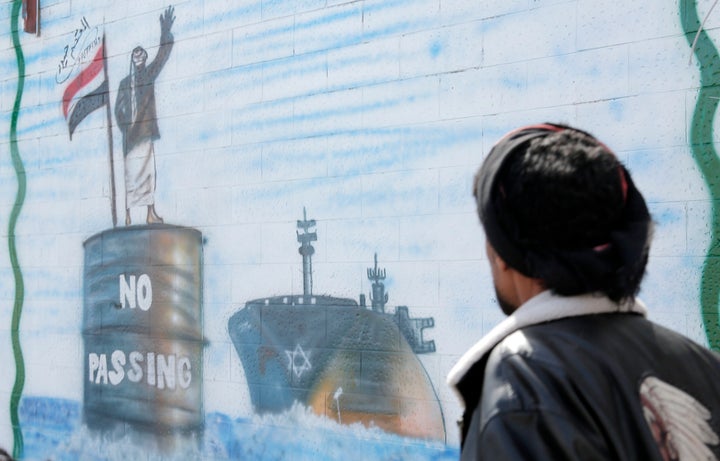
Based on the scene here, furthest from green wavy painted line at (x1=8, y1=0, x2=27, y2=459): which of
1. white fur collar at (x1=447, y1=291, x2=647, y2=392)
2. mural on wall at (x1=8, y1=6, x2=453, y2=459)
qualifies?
white fur collar at (x1=447, y1=291, x2=647, y2=392)

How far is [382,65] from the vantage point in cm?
439

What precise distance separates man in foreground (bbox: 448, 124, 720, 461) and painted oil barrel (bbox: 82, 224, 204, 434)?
3701 mm

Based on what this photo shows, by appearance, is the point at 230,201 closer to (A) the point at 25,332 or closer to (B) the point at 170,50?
(B) the point at 170,50

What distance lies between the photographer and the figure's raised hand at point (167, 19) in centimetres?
531

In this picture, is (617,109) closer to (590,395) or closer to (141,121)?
(590,395)

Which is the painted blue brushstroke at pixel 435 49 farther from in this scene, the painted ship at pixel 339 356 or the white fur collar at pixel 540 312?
the white fur collar at pixel 540 312

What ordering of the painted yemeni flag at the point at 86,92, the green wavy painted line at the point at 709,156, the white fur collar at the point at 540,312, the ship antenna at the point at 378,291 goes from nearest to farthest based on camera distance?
the white fur collar at the point at 540,312
the green wavy painted line at the point at 709,156
the ship antenna at the point at 378,291
the painted yemeni flag at the point at 86,92

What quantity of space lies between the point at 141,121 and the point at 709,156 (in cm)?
318

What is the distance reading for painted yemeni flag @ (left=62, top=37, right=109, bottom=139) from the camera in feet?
18.7

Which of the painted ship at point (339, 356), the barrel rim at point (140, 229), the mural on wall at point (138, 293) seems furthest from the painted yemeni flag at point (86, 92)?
the painted ship at point (339, 356)

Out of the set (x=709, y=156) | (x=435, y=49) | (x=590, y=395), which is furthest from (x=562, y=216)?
(x=435, y=49)

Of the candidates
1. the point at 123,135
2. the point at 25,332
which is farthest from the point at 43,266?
the point at 123,135

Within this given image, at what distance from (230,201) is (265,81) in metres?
0.63

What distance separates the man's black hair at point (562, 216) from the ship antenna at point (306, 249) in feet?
9.93
